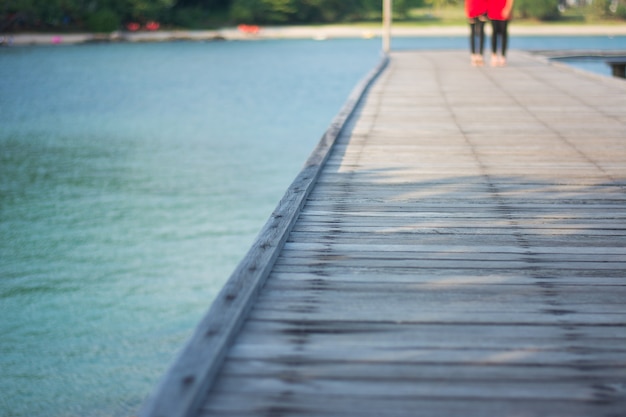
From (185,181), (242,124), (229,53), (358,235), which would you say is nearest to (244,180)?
(185,181)

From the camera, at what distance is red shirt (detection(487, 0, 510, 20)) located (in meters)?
11.7

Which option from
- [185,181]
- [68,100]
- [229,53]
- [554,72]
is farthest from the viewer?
[229,53]

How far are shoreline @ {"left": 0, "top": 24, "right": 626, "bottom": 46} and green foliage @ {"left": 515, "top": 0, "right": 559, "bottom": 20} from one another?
451 centimetres

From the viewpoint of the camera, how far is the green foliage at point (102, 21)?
49969 mm

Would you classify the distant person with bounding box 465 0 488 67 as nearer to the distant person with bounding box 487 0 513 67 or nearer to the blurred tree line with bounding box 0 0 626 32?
the distant person with bounding box 487 0 513 67

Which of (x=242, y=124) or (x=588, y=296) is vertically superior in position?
(x=588, y=296)

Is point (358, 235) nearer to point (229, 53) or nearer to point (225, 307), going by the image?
point (225, 307)

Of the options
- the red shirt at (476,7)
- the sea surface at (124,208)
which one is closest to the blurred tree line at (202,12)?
the sea surface at (124,208)

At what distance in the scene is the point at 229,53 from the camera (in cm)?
3953

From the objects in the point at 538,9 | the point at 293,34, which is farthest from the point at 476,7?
the point at 538,9

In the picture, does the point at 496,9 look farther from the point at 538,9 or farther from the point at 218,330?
the point at 538,9

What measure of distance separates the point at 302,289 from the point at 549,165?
2.79 m

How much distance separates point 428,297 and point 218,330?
2.58ft

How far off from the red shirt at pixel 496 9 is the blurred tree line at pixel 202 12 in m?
41.8
